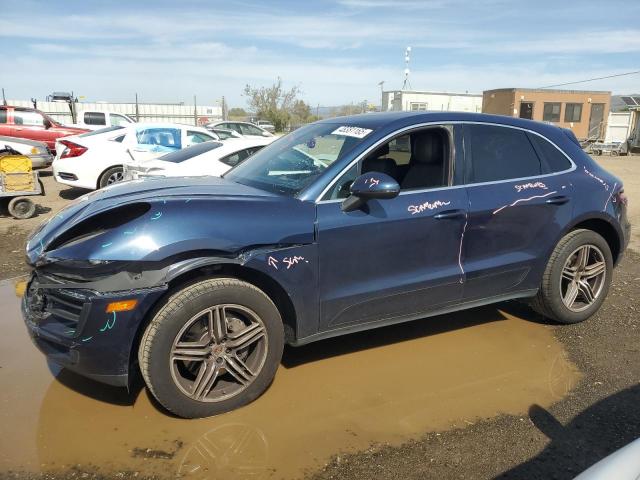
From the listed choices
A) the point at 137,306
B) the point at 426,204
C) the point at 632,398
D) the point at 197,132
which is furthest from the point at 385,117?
the point at 197,132

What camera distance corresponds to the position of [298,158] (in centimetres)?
382

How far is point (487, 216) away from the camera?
3682 millimetres

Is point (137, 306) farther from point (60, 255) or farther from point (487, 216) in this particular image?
point (487, 216)

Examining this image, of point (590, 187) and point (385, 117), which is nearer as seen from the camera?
point (385, 117)

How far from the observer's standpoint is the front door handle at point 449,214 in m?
3.49

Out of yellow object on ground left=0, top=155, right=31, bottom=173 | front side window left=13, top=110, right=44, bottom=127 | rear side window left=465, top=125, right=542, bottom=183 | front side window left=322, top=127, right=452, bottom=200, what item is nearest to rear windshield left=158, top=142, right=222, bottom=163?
yellow object on ground left=0, top=155, right=31, bottom=173

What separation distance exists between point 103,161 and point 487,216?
810 centimetres

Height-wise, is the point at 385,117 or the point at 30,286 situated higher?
the point at 385,117

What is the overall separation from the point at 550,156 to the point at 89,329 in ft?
11.6

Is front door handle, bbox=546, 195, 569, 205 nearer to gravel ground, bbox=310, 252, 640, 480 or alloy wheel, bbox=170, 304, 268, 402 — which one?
gravel ground, bbox=310, 252, 640, 480

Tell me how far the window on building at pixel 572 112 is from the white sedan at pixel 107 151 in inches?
1392

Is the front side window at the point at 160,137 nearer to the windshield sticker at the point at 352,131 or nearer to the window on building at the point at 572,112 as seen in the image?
the windshield sticker at the point at 352,131

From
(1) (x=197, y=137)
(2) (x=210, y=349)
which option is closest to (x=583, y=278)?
(2) (x=210, y=349)

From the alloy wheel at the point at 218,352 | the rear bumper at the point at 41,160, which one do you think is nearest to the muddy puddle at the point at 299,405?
the alloy wheel at the point at 218,352
